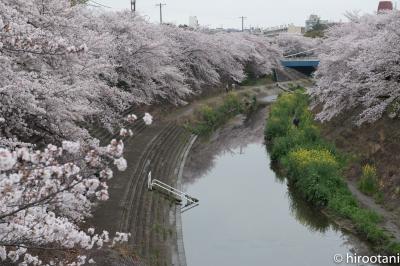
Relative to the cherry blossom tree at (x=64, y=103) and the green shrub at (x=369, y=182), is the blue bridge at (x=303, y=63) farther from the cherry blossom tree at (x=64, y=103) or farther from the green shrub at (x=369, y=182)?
the green shrub at (x=369, y=182)

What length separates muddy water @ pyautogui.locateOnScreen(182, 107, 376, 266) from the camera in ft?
47.8

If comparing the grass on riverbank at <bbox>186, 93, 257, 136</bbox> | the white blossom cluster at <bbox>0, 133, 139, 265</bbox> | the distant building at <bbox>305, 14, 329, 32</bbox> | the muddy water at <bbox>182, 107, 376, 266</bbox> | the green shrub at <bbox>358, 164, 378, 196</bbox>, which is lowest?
the muddy water at <bbox>182, 107, 376, 266</bbox>

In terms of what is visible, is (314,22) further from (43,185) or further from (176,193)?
(43,185)

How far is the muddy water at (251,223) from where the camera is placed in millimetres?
14570

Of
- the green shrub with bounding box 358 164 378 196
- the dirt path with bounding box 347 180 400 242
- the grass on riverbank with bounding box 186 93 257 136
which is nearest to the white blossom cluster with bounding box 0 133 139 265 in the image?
the dirt path with bounding box 347 180 400 242

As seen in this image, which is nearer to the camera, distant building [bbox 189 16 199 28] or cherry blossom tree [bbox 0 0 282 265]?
cherry blossom tree [bbox 0 0 282 265]

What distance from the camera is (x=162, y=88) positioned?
33.5 meters

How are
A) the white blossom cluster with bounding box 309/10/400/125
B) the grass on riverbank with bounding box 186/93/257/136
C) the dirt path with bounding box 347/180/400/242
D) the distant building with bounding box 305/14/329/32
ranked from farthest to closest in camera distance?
the distant building with bounding box 305/14/329/32, the grass on riverbank with bounding box 186/93/257/136, the white blossom cluster with bounding box 309/10/400/125, the dirt path with bounding box 347/180/400/242

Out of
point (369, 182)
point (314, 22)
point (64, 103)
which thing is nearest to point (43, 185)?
point (64, 103)

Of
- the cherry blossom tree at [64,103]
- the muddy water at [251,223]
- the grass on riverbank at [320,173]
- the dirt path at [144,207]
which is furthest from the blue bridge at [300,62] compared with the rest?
the muddy water at [251,223]

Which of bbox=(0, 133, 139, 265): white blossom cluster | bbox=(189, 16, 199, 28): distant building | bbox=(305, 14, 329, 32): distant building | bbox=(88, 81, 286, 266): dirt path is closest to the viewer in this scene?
bbox=(0, 133, 139, 265): white blossom cluster

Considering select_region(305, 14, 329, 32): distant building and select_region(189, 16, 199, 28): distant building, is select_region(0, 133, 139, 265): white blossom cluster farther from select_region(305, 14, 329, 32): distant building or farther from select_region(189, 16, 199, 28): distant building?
select_region(305, 14, 329, 32): distant building

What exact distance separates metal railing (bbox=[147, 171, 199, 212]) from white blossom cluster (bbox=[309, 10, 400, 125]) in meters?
8.66

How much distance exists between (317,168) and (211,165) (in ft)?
26.8
